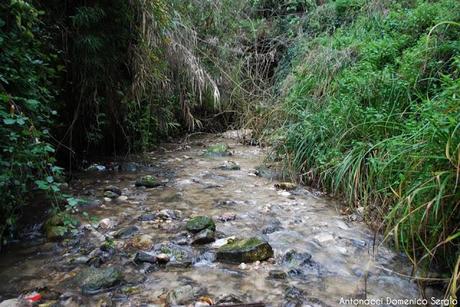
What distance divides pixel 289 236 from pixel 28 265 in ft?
4.93

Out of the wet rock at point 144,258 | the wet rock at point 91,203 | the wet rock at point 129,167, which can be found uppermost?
the wet rock at point 144,258

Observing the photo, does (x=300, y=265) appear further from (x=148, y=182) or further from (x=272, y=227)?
(x=148, y=182)

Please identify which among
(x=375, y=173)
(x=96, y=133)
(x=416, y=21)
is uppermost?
(x=416, y=21)

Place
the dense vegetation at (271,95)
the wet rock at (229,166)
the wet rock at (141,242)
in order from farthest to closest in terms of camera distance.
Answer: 1. the wet rock at (229,166)
2. the wet rock at (141,242)
3. the dense vegetation at (271,95)

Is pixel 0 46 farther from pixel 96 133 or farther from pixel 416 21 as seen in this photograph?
pixel 416 21

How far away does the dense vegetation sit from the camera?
190 cm

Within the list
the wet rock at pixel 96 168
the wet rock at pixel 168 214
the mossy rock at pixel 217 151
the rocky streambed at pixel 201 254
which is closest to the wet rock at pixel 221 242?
the rocky streambed at pixel 201 254

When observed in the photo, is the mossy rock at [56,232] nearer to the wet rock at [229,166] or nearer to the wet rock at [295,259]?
the wet rock at [295,259]

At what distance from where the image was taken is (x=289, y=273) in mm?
1988

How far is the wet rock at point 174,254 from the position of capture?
207cm

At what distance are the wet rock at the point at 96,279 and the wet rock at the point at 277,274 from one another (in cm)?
75

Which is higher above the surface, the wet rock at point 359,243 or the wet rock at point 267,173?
the wet rock at point 359,243

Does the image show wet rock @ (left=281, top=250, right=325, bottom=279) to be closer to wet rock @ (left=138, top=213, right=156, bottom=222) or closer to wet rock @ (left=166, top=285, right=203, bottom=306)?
wet rock @ (left=166, top=285, right=203, bottom=306)

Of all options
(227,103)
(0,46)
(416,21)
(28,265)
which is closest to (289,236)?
(28,265)
